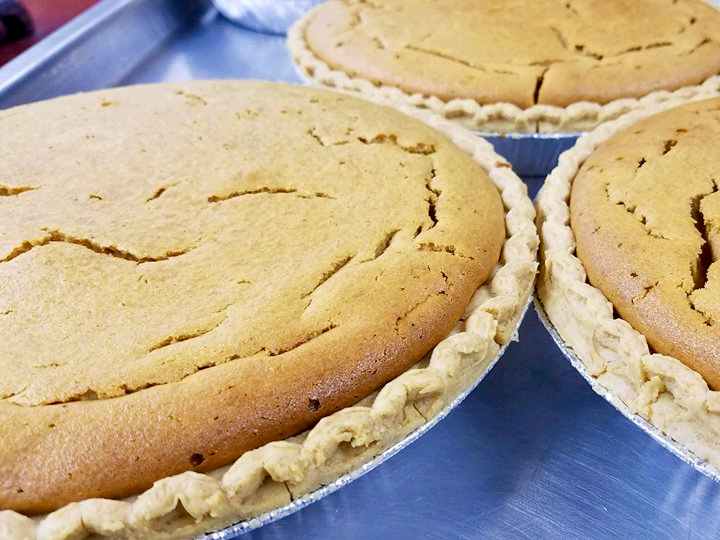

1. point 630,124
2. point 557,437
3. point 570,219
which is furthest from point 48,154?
point 630,124

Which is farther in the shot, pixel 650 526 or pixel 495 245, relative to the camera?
pixel 495 245

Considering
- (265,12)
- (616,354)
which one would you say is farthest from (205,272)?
(265,12)

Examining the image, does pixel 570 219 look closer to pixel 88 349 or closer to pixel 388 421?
pixel 388 421

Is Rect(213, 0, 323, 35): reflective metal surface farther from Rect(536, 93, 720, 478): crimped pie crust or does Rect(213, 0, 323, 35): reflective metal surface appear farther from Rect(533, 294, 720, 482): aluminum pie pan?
Rect(533, 294, 720, 482): aluminum pie pan

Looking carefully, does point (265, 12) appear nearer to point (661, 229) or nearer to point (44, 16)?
point (44, 16)

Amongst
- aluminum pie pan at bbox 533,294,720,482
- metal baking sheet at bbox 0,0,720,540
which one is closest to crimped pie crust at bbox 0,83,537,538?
aluminum pie pan at bbox 533,294,720,482
